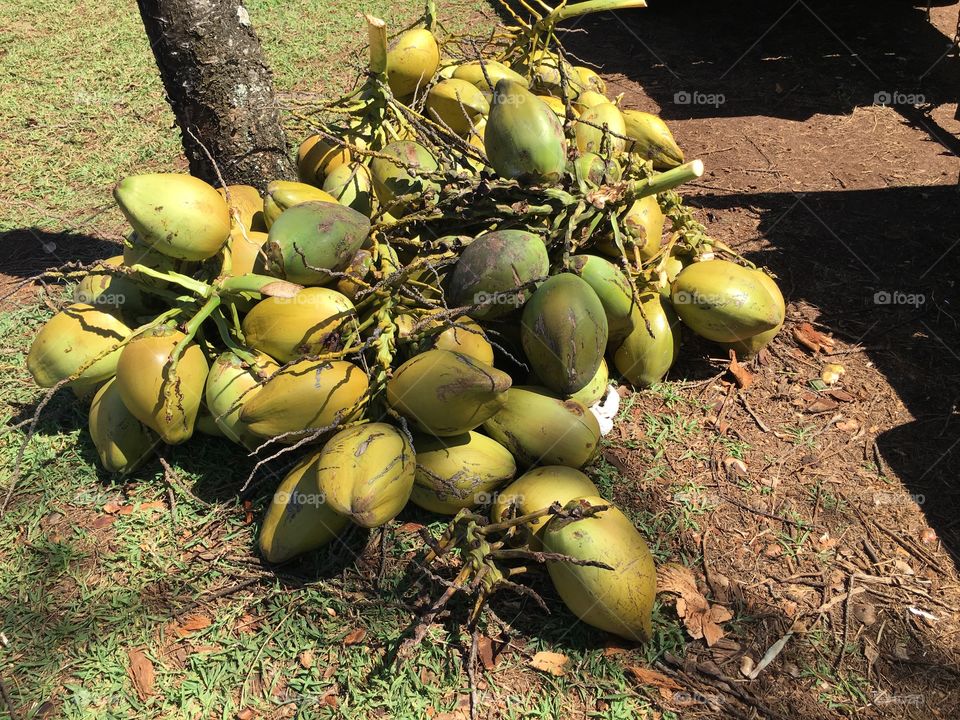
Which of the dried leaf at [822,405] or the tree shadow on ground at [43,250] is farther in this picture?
the tree shadow on ground at [43,250]

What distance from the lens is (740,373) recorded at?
325 cm

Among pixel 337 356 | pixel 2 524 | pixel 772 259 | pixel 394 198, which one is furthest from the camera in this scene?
pixel 772 259

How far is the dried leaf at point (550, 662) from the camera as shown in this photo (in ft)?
7.30

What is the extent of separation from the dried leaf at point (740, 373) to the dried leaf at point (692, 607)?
104 cm

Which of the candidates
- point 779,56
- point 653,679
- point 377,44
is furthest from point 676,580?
point 779,56

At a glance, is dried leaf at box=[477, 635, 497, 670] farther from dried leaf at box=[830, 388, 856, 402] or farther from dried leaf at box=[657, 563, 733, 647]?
dried leaf at box=[830, 388, 856, 402]

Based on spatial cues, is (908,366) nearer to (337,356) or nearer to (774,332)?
(774,332)

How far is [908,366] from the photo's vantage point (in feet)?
10.7

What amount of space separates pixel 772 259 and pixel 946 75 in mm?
3218

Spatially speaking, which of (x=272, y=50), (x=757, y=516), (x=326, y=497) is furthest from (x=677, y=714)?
(x=272, y=50)

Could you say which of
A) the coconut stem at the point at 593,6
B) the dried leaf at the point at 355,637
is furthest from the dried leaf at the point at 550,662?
the coconut stem at the point at 593,6

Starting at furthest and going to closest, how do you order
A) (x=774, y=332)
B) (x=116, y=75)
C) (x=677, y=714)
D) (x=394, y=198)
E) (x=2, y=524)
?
(x=116, y=75) < (x=774, y=332) < (x=394, y=198) < (x=2, y=524) < (x=677, y=714)

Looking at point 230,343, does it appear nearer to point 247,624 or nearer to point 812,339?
point 247,624

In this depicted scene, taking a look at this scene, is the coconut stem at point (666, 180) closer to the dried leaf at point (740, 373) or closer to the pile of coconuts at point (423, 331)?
the pile of coconuts at point (423, 331)
